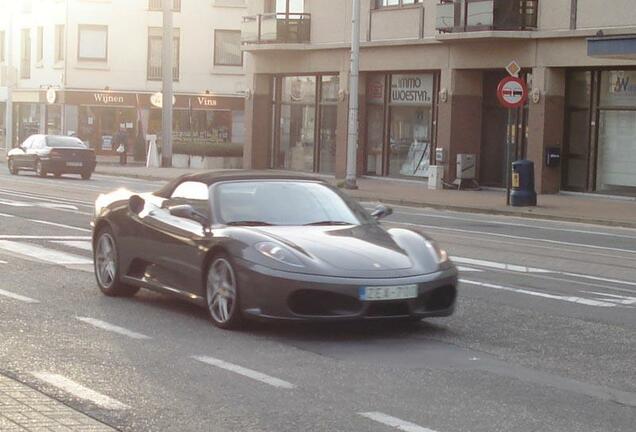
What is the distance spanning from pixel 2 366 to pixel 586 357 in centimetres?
407

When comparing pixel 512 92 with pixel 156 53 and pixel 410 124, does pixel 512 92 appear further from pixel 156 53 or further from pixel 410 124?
pixel 156 53

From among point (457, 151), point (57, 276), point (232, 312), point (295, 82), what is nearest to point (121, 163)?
point (295, 82)

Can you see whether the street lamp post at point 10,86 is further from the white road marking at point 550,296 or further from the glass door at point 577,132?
the white road marking at point 550,296

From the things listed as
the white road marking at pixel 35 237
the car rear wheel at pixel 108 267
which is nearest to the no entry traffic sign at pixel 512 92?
the white road marking at pixel 35 237

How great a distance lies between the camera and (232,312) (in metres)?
10.1

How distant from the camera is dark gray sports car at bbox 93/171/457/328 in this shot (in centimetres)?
980

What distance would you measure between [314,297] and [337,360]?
0.84 metres

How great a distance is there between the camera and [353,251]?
10.1 metres

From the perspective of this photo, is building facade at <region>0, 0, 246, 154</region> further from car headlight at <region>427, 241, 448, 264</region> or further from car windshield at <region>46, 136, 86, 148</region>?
car headlight at <region>427, 241, 448, 264</region>

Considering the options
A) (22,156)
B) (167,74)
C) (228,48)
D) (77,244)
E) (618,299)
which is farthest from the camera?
(228,48)

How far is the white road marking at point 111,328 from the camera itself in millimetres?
9977

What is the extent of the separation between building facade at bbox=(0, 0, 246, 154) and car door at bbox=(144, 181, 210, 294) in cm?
5466

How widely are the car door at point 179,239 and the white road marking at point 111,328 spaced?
29.2 inches

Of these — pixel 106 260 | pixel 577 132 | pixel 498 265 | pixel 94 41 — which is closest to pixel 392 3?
pixel 577 132
